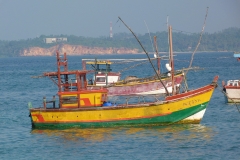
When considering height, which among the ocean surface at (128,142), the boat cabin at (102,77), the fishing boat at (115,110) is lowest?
the ocean surface at (128,142)

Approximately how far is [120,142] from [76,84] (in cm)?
587

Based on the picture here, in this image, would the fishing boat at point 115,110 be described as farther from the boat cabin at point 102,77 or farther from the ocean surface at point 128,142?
the boat cabin at point 102,77

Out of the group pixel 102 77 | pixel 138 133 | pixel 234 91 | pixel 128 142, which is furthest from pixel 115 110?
pixel 102 77

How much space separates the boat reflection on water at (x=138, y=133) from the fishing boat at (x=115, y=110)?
35cm

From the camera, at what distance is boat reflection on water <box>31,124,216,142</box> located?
118ft

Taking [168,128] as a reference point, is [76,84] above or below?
above

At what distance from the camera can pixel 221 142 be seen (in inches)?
1351

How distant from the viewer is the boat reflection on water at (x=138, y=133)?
118ft

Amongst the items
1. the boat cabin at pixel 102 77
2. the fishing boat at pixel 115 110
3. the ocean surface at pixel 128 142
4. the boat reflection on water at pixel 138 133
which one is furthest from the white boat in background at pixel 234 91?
the boat cabin at pixel 102 77

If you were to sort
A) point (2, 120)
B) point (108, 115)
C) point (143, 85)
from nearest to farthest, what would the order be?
point (108, 115)
point (2, 120)
point (143, 85)

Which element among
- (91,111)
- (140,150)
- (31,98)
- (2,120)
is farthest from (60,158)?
(31,98)

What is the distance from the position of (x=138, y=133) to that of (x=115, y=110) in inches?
78.4

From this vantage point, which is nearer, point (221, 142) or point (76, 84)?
point (221, 142)

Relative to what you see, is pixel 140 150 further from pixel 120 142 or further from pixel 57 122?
pixel 57 122
